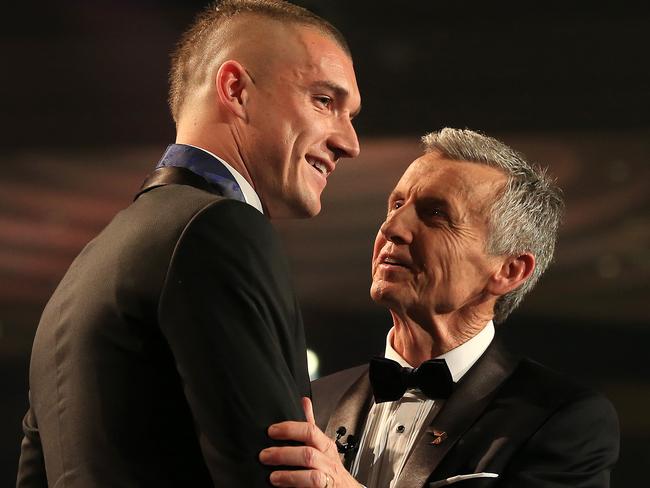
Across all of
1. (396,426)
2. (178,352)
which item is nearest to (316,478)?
(178,352)

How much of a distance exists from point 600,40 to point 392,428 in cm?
142

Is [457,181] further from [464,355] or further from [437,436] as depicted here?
[437,436]

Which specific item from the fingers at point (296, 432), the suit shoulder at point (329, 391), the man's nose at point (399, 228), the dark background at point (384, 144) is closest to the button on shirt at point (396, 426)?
the suit shoulder at point (329, 391)

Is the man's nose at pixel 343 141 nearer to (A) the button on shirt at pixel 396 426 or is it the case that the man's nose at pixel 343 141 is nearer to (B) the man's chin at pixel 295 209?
(B) the man's chin at pixel 295 209

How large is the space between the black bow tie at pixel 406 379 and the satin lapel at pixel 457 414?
4 cm

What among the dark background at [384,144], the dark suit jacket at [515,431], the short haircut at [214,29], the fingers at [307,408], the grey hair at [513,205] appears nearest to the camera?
the fingers at [307,408]

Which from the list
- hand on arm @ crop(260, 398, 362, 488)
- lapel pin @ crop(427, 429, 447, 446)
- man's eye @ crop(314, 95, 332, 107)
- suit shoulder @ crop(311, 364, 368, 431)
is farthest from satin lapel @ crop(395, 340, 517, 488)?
man's eye @ crop(314, 95, 332, 107)

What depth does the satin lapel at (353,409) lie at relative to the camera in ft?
6.60

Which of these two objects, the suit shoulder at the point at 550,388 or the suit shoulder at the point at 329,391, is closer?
the suit shoulder at the point at 550,388

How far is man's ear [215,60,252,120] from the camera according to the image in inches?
51.5

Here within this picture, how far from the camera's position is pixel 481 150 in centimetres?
216

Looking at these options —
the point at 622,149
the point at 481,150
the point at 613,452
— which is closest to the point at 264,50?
the point at 481,150

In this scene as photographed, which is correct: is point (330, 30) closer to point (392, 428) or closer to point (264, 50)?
point (264, 50)

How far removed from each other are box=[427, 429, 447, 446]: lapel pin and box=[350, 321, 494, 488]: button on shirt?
0.07 metres
